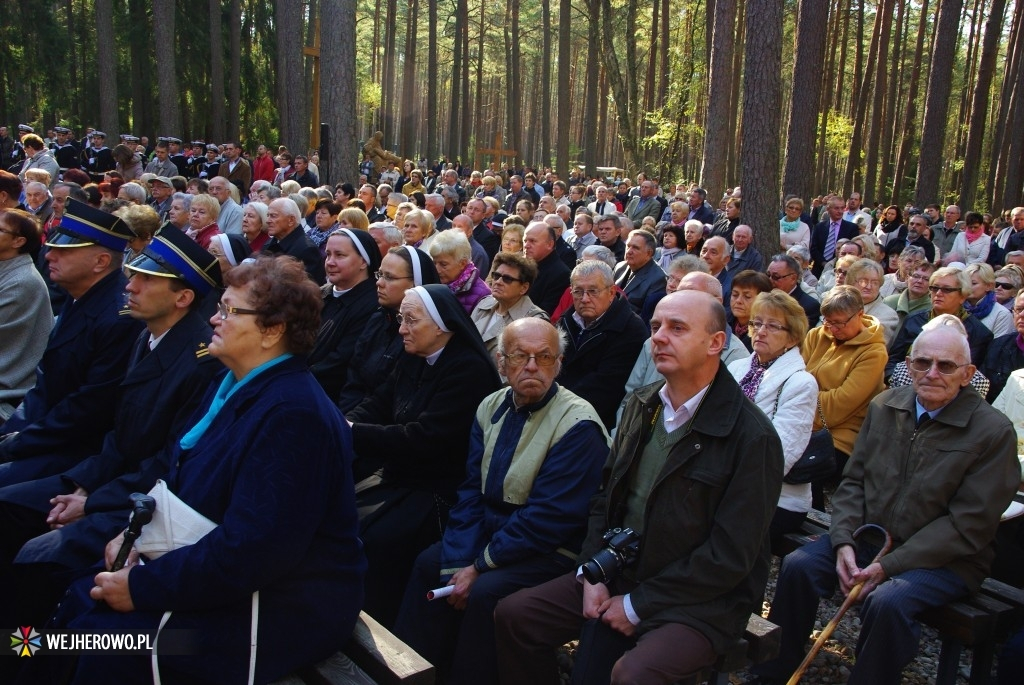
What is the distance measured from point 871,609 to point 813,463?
92 centimetres

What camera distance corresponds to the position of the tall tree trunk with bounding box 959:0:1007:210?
20.2 m

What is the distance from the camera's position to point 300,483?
2600 mm

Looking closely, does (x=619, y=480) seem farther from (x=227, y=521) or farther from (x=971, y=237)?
(x=971, y=237)

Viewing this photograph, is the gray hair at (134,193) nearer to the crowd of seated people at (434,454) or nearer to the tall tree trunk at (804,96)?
the crowd of seated people at (434,454)

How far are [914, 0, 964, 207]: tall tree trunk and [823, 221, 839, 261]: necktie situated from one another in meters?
5.39

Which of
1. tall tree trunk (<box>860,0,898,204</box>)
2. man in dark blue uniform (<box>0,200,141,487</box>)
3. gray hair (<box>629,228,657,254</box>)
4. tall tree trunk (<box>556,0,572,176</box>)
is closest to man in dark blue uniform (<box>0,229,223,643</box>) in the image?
man in dark blue uniform (<box>0,200,141,487</box>)

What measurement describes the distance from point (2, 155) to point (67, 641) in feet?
79.6

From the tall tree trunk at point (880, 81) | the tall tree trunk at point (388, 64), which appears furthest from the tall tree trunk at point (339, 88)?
the tall tree trunk at point (388, 64)

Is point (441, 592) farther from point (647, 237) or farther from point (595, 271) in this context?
point (647, 237)

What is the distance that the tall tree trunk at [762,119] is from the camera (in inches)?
414

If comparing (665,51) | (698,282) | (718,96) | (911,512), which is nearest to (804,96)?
(718,96)

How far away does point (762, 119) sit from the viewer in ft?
35.6

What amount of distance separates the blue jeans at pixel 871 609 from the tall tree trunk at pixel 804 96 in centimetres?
1004

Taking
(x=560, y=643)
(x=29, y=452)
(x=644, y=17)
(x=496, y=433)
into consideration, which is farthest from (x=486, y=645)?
(x=644, y=17)
